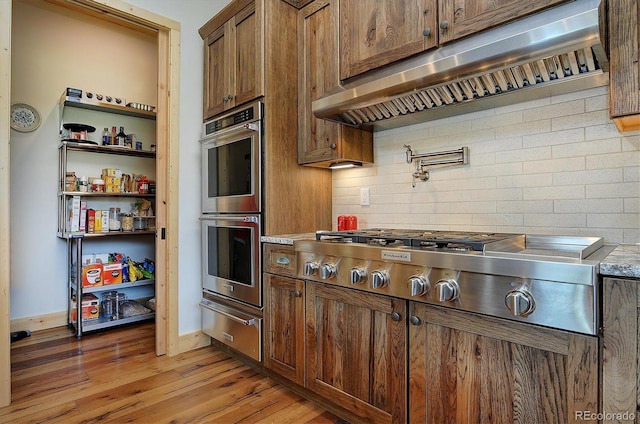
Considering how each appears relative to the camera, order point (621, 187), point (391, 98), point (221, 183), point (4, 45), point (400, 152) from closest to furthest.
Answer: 1. point (621, 187)
2. point (391, 98)
3. point (4, 45)
4. point (400, 152)
5. point (221, 183)

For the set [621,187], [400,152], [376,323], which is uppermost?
[400,152]

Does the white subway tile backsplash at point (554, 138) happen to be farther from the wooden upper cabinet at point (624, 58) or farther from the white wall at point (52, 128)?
the white wall at point (52, 128)

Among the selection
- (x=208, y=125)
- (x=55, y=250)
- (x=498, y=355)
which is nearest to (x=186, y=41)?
(x=208, y=125)

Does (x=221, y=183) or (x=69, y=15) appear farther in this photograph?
(x=69, y=15)

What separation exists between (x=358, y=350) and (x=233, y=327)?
109 cm

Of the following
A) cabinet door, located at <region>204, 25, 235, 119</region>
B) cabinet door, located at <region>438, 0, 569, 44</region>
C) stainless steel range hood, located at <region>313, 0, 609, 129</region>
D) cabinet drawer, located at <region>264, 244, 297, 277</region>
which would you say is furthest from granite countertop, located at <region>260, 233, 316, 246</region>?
cabinet door, located at <region>438, 0, 569, 44</region>

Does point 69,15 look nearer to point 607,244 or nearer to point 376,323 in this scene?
point 376,323

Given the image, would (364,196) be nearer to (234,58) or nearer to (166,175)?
(234,58)

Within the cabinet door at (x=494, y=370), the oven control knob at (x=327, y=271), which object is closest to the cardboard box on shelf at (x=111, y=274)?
the oven control knob at (x=327, y=271)

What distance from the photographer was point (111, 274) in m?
3.22

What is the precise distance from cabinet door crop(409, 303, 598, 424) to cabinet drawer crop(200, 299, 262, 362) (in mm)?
1102

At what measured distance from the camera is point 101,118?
11.3 feet

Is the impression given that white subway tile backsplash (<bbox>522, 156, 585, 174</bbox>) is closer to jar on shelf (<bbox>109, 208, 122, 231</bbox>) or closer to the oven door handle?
the oven door handle

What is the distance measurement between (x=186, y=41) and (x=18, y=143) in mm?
1773
